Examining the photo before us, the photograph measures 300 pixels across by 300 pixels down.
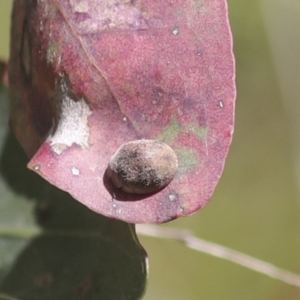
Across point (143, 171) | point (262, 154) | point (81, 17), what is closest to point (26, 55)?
point (81, 17)

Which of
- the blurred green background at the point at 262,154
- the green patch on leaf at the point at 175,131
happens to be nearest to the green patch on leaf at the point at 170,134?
the green patch on leaf at the point at 175,131

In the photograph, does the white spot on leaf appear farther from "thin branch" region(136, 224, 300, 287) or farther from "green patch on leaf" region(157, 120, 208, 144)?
"thin branch" region(136, 224, 300, 287)

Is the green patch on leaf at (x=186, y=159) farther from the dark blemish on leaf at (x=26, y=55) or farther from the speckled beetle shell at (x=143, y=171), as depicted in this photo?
the dark blemish on leaf at (x=26, y=55)

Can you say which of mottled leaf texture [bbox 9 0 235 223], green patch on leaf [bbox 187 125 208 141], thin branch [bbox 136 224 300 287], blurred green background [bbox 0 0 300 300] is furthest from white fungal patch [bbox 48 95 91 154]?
blurred green background [bbox 0 0 300 300]

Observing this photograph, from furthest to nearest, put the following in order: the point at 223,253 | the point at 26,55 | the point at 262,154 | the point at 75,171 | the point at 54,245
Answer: the point at 262,154 → the point at 223,253 → the point at 54,245 → the point at 26,55 → the point at 75,171

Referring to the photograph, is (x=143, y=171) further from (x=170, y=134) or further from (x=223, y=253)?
(x=223, y=253)

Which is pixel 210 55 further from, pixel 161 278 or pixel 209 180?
pixel 161 278
